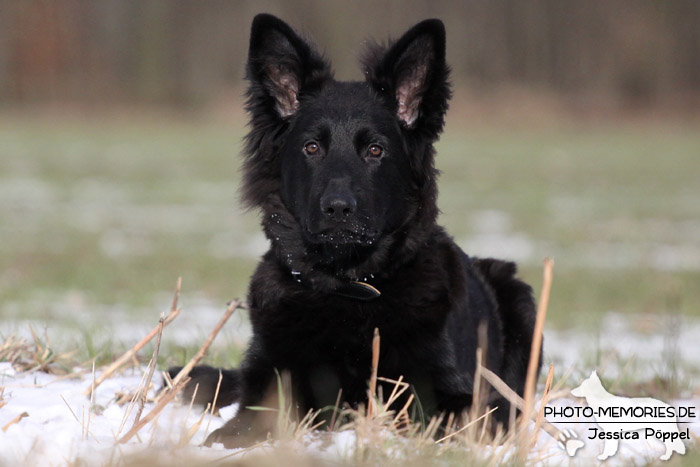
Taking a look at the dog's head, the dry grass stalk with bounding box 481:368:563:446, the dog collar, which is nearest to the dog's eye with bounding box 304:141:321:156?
the dog's head

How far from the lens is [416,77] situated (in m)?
4.55

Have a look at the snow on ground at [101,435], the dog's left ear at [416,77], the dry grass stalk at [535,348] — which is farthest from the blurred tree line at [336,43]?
the dry grass stalk at [535,348]

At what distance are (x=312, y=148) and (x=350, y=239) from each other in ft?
Result: 1.85

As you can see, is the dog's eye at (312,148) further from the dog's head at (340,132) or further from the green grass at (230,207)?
the green grass at (230,207)

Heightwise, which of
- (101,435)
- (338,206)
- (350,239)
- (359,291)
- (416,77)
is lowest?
(101,435)

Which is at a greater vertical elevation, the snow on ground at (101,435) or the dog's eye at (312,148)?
the dog's eye at (312,148)

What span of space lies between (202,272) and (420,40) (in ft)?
28.2

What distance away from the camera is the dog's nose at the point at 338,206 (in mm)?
3959

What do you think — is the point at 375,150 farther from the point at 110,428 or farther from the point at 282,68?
the point at 110,428

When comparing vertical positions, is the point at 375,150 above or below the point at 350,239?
above

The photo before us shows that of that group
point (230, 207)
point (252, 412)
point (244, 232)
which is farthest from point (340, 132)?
point (230, 207)

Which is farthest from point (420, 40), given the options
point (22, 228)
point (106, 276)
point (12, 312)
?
point (22, 228)

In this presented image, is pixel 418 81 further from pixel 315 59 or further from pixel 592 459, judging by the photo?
pixel 592 459

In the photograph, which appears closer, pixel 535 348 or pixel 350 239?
pixel 535 348
